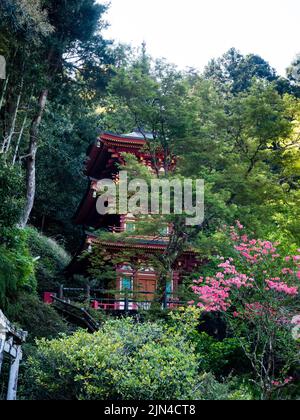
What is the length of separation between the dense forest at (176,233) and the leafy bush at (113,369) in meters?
0.02

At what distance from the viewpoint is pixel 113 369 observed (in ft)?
23.7

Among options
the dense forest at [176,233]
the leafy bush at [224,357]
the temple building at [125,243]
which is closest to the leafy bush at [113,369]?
the dense forest at [176,233]

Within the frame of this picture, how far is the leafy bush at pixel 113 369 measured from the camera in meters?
7.03

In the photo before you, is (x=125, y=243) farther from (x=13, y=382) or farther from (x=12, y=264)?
(x=13, y=382)

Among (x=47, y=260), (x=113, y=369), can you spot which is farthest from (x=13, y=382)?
(x=47, y=260)

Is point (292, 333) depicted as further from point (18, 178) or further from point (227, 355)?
point (18, 178)

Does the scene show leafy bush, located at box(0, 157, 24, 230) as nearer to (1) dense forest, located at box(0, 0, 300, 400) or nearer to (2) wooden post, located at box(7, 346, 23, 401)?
(1) dense forest, located at box(0, 0, 300, 400)

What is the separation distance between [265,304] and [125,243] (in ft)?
20.8

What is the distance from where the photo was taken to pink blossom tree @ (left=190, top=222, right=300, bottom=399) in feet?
30.9

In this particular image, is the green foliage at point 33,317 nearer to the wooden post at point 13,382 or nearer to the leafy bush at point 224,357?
the leafy bush at point 224,357

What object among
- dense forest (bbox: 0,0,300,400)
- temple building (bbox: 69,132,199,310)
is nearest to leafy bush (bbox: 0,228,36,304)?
dense forest (bbox: 0,0,300,400)

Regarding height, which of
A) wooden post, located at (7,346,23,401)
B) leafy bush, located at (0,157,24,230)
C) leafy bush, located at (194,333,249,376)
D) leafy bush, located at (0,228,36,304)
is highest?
leafy bush, located at (0,157,24,230)

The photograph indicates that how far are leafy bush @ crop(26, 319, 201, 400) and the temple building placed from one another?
5.15 m
